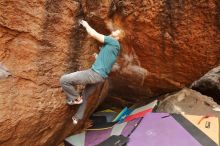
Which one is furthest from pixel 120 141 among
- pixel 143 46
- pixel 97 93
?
pixel 143 46

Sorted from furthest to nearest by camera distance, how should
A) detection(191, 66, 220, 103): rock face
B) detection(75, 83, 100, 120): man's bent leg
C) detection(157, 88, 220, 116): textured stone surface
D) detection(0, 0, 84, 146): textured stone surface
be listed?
detection(191, 66, 220, 103): rock face → detection(157, 88, 220, 116): textured stone surface → detection(75, 83, 100, 120): man's bent leg → detection(0, 0, 84, 146): textured stone surface

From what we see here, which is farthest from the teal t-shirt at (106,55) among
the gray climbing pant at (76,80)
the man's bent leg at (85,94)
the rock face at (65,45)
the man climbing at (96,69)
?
the rock face at (65,45)

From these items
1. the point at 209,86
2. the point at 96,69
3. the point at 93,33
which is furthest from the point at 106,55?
the point at 209,86

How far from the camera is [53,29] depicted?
670 cm

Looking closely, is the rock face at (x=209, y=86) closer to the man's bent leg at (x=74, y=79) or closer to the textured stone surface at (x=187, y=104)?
the textured stone surface at (x=187, y=104)

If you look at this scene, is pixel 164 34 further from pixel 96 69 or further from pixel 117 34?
pixel 96 69

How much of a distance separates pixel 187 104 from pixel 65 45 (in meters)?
2.99

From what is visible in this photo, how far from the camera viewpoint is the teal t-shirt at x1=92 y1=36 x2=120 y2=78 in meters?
6.47

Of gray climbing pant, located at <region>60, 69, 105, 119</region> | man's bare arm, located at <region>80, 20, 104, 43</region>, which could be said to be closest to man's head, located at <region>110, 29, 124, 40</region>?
man's bare arm, located at <region>80, 20, 104, 43</region>

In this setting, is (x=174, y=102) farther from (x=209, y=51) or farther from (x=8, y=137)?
(x=8, y=137)

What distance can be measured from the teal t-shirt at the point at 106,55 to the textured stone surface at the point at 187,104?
2.10 meters

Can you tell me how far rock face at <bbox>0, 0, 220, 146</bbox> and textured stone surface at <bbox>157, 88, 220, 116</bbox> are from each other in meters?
0.57

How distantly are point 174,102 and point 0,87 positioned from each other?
378 centimetres

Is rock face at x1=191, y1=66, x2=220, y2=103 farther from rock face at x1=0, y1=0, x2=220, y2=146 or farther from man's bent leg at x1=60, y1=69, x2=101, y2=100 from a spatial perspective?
man's bent leg at x1=60, y1=69, x2=101, y2=100
